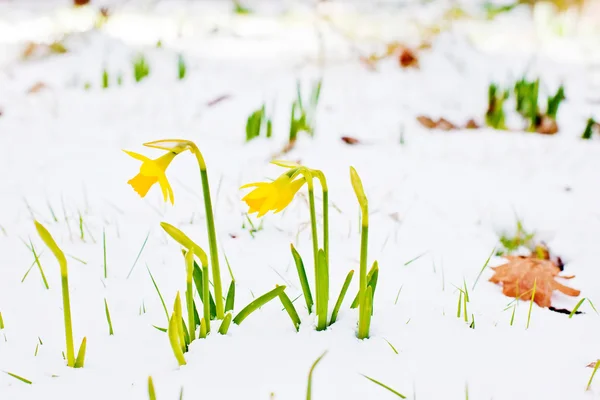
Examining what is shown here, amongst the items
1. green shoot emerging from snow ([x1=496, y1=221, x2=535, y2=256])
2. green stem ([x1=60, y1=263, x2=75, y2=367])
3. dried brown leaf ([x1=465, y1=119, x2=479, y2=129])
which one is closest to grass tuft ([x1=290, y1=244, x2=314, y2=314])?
green stem ([x1=60, y1=263, x2=75, y2=367])

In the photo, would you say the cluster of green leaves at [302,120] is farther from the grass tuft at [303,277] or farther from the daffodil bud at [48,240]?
the daffodil bud at [48,240]

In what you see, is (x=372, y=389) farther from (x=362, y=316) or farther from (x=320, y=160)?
(x=320, y=160)

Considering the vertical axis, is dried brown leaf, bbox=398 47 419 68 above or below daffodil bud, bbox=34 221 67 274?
above

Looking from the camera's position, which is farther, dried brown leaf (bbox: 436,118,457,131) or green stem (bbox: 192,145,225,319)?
dried brown leaf (bbox: 436,118,457,131)

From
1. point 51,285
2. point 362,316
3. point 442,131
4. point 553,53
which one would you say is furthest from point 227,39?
point 362,316

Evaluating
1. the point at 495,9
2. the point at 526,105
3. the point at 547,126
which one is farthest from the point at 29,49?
the point at 495,9

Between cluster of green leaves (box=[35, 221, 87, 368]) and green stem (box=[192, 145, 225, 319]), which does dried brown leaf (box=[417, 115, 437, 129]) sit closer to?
green stem (box=[192, 145, 225, 319])

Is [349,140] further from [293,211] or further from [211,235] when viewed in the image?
[211,235]
